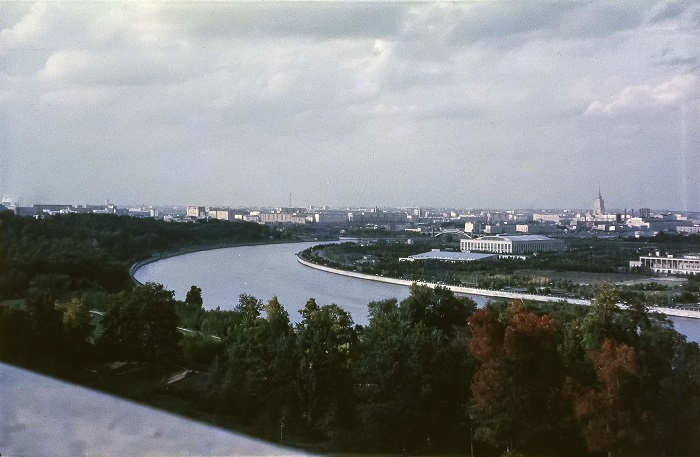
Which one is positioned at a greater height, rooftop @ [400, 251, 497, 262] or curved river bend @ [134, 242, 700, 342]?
rooftop @ [400, 251, 497, 262]

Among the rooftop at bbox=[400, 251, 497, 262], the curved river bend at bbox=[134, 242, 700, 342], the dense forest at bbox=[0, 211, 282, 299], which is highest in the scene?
the dense forest at bbox=[0, 211, 282, 299]

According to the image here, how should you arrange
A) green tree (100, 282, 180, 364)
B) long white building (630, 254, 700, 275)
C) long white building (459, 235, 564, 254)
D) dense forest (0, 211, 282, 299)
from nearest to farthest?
green tree (100, 282, 180, 364)
dense forest (0, 211, 282, 299)
long white building (630, 254, 700, 275)
long white building (459, 235, 564, 254)

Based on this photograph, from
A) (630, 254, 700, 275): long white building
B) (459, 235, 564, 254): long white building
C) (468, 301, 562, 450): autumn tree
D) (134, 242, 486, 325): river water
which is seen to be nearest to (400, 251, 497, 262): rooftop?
(459, 235, 564, 254): long white building

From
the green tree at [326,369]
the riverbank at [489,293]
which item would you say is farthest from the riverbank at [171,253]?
the green tree at [326,369]

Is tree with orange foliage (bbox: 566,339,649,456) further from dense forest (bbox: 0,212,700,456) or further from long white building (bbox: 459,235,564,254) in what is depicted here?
long white building (bbox: 459,235,564,254)

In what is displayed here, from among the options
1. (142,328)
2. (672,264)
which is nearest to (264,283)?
(672,264)

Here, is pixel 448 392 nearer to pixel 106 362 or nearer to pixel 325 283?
pixel 106 362

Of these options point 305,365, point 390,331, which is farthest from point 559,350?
point 305,365
